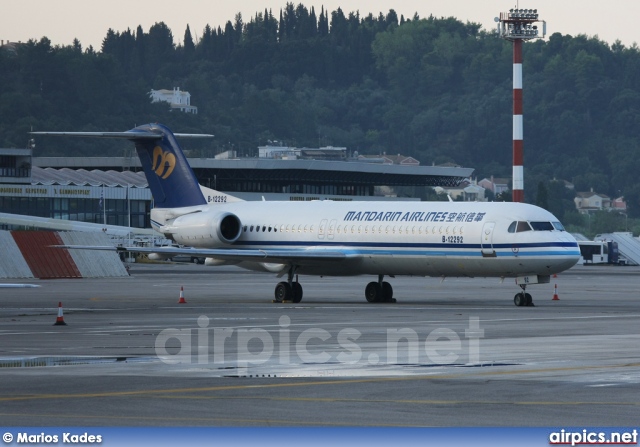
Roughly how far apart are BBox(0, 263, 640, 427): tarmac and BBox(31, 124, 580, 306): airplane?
1.76 metres

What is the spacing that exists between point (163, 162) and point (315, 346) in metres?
24.9

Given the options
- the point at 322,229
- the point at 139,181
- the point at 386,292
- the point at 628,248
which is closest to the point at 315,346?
the point at 386,292

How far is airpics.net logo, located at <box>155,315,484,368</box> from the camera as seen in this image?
20656mm

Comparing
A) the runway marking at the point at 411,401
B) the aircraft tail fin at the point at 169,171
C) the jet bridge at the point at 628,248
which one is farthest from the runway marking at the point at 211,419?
the jet bridge at the point at 628,248

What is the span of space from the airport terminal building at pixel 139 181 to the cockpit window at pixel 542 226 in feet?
219

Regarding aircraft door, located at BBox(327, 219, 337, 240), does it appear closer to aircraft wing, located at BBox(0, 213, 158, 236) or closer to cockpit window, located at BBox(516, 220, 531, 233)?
cockpit window, located at BBox(516, 220, 531, 233)

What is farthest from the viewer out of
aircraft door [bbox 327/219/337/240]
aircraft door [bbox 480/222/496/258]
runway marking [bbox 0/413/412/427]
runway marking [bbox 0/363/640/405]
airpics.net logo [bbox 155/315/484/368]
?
aircraft door [bbox 327/219/337/240]

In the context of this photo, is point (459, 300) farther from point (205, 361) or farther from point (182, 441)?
point (182, 441)

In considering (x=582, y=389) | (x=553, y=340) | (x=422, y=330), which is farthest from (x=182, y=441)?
(x=422, y=330)

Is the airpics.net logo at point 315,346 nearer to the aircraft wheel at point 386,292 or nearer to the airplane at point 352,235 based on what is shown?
the airplane at point 352,235

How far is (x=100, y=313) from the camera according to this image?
34.9 meters

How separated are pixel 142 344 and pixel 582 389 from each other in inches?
381

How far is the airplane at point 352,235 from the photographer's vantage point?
39.2 meters

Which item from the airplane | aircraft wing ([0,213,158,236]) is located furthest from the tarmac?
aircraft wing ([0,213,158,236])
